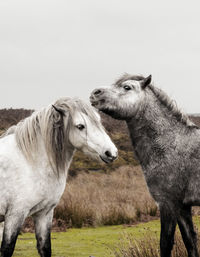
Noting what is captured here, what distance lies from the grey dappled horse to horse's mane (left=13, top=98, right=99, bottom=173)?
41cm

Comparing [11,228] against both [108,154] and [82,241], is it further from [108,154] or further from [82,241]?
[82,241]

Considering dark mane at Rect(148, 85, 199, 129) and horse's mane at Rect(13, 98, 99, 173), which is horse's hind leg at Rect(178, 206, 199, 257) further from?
horse's mane at Rect(13, 98, 99, 173)

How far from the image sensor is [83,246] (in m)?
7.57

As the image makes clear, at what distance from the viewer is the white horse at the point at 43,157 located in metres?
4.46

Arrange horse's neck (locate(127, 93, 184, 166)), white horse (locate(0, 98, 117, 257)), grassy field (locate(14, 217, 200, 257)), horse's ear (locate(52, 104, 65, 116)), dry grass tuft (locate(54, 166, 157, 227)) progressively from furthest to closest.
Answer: dry grass tuft (locate(54, 166, 157, 227))
grassy field (locate(14, 217, 200, 257))
horse's neck (locate(127, 93, 184, 166))
horse's ear (locate(52, 104, 65, 116))
white horse (locate(0, 98, 117, 257))

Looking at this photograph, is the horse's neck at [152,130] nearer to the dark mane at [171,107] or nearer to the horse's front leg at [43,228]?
the dark mane at [171,107]

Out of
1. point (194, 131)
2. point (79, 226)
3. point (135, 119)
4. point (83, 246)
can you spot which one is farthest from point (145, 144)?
point (79, 226)

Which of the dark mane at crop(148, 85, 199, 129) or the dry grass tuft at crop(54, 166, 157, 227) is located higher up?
the dark mane at crop(148, 85, 199, 129)

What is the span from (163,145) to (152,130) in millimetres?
244

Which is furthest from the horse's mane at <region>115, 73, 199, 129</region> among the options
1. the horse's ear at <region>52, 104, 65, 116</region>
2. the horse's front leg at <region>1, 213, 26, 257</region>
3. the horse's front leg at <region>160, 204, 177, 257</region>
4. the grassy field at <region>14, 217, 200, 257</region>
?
the horse's front leg at <region>1, 213, 26, 257</region>

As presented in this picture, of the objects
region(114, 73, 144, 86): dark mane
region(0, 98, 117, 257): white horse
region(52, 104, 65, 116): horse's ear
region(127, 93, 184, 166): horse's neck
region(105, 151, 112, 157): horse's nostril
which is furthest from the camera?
region(114, 73, 144, 86): dark mane

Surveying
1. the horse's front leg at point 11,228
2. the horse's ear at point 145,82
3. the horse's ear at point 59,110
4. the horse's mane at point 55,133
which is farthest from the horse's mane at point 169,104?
the horse's front leg at point 11,228

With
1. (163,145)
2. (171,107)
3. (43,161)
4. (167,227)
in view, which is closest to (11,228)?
(43,161)

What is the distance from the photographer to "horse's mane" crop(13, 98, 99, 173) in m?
4.64
